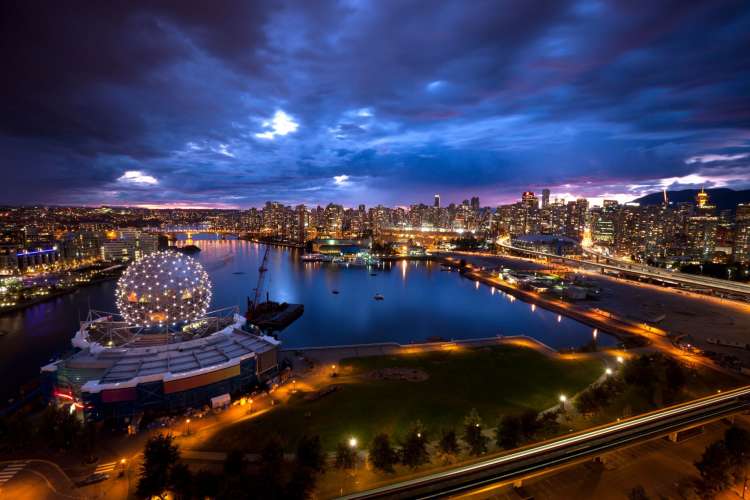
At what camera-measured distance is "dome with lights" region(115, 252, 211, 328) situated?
13.5m

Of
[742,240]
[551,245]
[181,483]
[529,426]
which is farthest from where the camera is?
[551,245]

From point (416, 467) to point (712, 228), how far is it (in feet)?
266

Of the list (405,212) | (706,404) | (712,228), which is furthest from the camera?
(405,212)

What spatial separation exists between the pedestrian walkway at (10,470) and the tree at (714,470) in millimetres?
15356

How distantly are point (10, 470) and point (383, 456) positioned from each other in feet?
28.9

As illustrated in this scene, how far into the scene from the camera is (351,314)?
26.4 metres

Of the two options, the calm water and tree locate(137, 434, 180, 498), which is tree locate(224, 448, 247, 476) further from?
the calm water

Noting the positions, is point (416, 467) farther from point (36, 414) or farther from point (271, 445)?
point (36, 414)

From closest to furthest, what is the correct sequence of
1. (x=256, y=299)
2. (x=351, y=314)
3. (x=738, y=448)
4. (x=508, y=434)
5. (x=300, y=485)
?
(x=300, y=485) → (x=738, y=448) → (x=508, y=434) → (x=351, y=314) → (x=256, y=299)

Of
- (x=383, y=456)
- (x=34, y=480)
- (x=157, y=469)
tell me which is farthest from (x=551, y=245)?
(x=34, y=480)

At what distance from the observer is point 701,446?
9406 mm

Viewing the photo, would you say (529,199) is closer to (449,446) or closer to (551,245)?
(551,245)

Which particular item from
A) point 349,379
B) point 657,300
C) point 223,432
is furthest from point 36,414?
point 657,300

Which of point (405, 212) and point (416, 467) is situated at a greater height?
point (405, 212)
